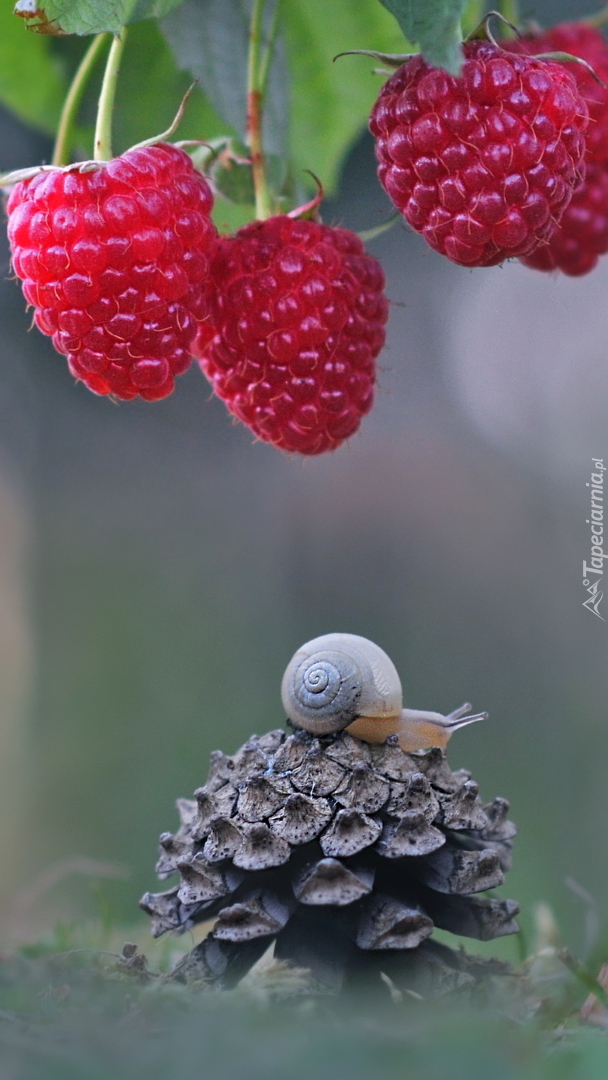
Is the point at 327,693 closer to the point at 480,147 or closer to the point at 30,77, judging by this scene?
the point at 480,147

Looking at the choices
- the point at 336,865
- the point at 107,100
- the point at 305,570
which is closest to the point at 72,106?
the point at 107,100

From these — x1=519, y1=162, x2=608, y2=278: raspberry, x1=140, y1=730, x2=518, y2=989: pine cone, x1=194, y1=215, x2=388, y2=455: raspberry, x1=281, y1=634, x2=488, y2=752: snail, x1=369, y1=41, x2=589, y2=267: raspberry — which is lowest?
x1=140, y1=730, x2=518, y2=989: pine cone

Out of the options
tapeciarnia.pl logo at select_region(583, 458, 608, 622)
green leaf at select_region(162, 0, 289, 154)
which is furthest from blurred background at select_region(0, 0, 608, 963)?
green leaf at select_region(162, 0, 289, 154)

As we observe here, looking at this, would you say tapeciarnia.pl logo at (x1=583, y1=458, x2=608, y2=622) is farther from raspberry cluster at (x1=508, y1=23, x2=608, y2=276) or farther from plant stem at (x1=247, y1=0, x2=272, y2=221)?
plant stem at (x1=247, y1=0, x2=272, y2=221)

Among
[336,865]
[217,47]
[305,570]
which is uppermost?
[217,47]

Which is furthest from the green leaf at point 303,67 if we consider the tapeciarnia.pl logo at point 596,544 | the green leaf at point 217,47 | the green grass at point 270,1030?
the green grass at point 270,1030

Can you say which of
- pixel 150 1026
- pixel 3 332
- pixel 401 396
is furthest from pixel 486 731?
pixel 3 332
